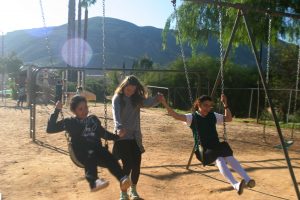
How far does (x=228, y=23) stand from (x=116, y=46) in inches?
4711

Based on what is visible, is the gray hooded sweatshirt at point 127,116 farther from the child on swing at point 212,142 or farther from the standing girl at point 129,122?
the child on swing at point 212,142

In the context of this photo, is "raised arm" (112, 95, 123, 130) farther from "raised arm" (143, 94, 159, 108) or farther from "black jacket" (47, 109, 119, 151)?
"raised arm" (143, 94, 159, 108)

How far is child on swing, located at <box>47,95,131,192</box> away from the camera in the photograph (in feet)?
14.2

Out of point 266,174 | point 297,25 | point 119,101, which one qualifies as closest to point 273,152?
point 266,174

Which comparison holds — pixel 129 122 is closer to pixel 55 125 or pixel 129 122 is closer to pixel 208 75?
pixel 55 125

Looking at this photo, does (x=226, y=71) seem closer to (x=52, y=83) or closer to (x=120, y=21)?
(x=52, y=83)

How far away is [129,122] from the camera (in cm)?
483

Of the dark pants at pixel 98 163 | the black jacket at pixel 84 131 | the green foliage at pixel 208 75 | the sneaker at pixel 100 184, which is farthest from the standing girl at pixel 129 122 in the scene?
the green foliage at pixel 208 75

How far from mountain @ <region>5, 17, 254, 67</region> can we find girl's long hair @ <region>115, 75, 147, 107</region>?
95.0 m

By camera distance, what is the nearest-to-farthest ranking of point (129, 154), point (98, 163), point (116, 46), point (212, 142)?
point (98, 163)
point (129, 154)
point (212, 142)
point (116, 46)

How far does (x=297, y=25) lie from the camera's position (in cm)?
1410

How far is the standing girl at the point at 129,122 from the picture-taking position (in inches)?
187

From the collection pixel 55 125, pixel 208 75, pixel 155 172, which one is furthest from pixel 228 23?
pixel 55 125

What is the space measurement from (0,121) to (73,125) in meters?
9.95
